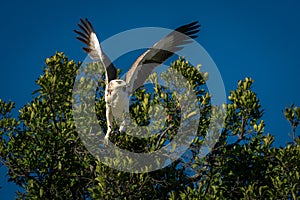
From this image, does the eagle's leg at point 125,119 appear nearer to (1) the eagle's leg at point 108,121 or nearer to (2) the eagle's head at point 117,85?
(1) the eagle's leg at point 108,121

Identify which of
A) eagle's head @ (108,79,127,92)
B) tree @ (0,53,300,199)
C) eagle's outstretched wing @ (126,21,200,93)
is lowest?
tree @ (0,53,300,199)

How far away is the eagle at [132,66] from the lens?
14.9m

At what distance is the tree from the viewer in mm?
13289

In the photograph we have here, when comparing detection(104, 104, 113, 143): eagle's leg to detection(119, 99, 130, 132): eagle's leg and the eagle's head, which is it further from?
the eagle's head

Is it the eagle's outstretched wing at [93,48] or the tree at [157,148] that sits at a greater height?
the eagle's outstretched wing at [93,48]

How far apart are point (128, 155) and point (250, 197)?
2.71 meters

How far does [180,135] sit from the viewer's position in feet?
45.0

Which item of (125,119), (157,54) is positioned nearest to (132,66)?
(157,54)

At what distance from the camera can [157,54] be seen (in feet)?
52.8

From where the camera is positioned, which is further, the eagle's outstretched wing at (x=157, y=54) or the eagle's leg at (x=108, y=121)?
the eagle's outstretched wing at (x=157, y=54)

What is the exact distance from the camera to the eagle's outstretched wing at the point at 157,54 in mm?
15609

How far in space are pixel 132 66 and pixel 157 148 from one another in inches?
133

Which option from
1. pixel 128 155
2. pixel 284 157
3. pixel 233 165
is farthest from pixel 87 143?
pixel 284 157

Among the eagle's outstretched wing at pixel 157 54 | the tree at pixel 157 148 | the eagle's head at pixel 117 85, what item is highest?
the eagle's outstretched wing at pixel 157 54
